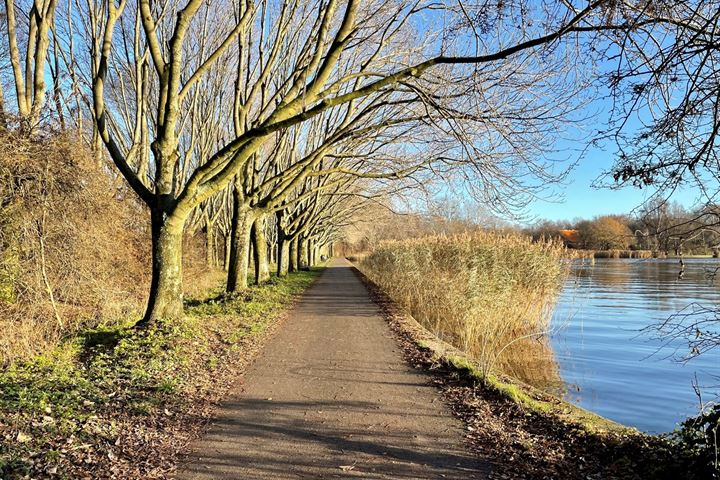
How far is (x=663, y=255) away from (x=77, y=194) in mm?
9601

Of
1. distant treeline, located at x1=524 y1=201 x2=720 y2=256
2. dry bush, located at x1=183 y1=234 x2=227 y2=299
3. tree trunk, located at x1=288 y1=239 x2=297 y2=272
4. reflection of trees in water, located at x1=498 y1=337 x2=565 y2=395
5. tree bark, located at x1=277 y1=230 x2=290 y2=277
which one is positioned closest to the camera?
distant treeline, located at x1=524 y1=201 x2=720 y2=256

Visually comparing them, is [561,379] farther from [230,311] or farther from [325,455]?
[230,311]

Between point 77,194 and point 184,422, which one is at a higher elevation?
point 77,194

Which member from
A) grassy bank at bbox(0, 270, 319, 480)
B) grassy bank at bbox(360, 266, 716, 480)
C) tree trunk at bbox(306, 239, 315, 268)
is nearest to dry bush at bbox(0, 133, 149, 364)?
grassy bank at bbox(0, 270, 319, 480)

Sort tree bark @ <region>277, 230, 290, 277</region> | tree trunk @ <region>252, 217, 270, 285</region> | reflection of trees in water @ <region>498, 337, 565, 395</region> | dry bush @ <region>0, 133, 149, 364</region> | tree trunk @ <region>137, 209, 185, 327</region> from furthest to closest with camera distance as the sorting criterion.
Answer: tree bark @ <region>277, 230, 290, 277</region> → tree trunk @ <region>252, 217, 270, 285</region> → tree trunk @ <region>137, 209, 185, 327</region> → reflection of trees in water @ <region>498, 337, 565, 395</region> → dry bush @ <region>0, 133, 149, 364</region>

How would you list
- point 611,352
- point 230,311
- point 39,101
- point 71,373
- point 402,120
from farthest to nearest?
point 402,120 → point 230,311 → point 611,352 → point 39,101 → point 71,373

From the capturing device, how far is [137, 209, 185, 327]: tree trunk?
9.52 meters

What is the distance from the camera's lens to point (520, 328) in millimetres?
→ 12555

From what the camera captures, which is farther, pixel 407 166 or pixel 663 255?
pixel 407 166

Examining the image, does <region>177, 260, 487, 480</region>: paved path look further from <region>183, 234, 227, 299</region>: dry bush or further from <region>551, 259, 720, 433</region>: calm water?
<region>183, 234, 227, 299</region>: dry bush

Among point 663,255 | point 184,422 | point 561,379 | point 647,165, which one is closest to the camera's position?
point 647,165

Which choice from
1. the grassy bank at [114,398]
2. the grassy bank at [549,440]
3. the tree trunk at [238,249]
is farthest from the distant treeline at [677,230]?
the tree trunk at [238,249]

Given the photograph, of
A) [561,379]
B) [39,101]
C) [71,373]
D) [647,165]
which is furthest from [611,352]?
[39,101]

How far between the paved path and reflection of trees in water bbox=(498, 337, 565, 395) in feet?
8.39
